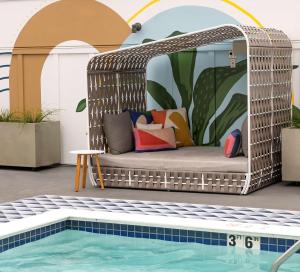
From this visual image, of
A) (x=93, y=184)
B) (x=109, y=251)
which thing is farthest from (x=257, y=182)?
(x=109, y=251)

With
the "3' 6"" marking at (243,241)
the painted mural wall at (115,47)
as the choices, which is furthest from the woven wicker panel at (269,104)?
the "3' 6"" marking at (243,241)

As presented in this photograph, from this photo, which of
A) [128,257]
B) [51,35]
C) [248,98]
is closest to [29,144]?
[51,35]

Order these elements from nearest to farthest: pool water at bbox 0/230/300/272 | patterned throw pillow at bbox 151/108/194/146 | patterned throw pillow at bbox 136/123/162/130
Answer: pool water at bbox 0/230/300/272 < patterned throw pillow at bbox 136/123/162/130 < patterned throw pillow at bbox 151/108/194/146

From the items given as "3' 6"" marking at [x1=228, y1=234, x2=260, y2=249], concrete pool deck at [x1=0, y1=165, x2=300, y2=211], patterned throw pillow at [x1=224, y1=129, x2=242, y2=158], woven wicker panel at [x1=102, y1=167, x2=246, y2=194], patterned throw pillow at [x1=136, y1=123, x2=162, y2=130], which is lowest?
"3' 6"" marking at [x1=228, y1=234, x2=260, y2=249]

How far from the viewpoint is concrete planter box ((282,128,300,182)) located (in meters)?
10.6

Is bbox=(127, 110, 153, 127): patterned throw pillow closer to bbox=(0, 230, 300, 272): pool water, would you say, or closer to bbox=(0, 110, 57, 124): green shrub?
bbox=(0, 110, 57, 124): green shrub

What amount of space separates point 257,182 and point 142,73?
10.5 feet

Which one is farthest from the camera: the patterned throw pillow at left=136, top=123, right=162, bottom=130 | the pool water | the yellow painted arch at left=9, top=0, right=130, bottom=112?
the yellow painted arch at left=9, top=0, right=130, bottom=112

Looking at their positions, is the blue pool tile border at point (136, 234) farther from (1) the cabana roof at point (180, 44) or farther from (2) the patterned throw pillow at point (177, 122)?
(2) the patterned throw pillow at point (177, 122)

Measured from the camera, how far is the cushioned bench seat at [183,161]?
33.5 ft

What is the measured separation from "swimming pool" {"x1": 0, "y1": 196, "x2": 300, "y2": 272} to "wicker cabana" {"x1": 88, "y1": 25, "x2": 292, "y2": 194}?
1.55 meters

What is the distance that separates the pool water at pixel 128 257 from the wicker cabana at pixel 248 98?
2627mm

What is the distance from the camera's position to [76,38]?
1343 cm

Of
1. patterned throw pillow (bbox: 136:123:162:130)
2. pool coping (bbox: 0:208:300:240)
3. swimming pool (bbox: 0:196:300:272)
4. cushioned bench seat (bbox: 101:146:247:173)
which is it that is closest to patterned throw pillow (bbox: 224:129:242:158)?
cushioned bench seat (bbox: 101:146:247:173)
